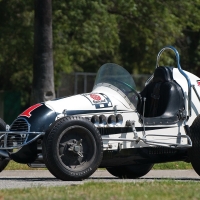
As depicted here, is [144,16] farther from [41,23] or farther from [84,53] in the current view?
[41,23]

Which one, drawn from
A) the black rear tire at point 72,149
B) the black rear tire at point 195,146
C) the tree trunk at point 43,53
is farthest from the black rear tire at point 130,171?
the tree trunk at point 43,53

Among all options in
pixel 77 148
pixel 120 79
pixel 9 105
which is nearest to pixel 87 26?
pixel 9 105

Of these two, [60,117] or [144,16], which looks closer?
[60,117]

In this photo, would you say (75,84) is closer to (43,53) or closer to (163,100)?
(43,53)

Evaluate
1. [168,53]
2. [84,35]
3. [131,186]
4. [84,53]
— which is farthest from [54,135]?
[168,53]

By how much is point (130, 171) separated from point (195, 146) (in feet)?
4.59

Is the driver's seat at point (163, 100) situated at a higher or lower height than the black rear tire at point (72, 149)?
higher

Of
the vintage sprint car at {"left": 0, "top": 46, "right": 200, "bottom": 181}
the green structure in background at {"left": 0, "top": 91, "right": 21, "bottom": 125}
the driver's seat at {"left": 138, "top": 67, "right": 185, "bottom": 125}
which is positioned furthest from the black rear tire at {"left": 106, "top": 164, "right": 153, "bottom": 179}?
the green structure in background at {"left": 0, "top": 91, "right": 21, "bottom": 125}

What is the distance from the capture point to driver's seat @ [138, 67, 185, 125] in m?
12.6

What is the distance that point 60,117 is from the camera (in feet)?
38.5

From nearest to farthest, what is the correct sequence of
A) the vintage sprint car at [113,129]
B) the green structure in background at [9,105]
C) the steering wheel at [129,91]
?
1. the vintage sprint car at [113,129]
2. the steering wheel at [129,91]
3. the green structure in background at [9,105]

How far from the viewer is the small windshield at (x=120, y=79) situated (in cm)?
1262

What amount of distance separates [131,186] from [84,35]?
16.9 meters

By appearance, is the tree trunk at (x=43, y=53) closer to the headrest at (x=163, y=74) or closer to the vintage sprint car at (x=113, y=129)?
the vintage sprint car at (x=113, y=129)
